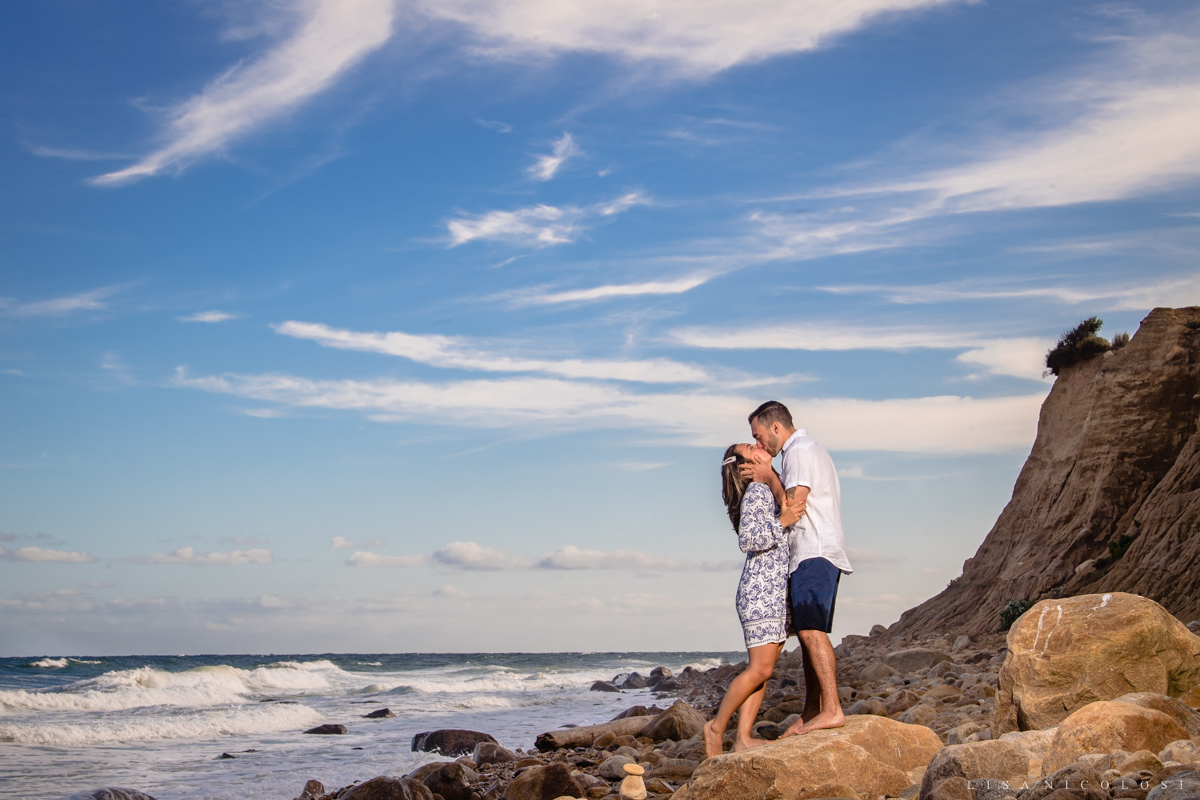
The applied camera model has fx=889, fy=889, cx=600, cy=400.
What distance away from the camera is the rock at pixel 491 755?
1101 cm

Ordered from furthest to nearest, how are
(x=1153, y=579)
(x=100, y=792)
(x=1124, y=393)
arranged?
(x=1124, y=393)
(x=1153, y=579)
(x=100, y=792)

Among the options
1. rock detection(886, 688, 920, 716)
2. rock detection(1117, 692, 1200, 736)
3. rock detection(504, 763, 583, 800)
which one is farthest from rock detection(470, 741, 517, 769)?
rock detection(1117, 692, 1200, 736)

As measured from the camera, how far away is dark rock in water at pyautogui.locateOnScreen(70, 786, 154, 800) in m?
9.19

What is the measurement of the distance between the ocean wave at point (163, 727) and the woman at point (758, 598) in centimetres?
1407

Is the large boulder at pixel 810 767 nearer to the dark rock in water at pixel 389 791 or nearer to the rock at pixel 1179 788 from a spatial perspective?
the rock at pixel 1179 788

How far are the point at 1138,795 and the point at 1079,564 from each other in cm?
1619

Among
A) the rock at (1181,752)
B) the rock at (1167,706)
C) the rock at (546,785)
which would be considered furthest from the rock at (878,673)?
the rock at (1181,752)

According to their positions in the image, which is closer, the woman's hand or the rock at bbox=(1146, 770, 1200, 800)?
the rock at bbox=(1146, 770, 1200, 800)

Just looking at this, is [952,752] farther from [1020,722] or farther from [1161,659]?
[1161,659]

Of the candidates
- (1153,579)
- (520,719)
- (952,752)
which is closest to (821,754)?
(952,752)

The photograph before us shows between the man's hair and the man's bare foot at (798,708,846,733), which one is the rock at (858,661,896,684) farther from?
the man's hair

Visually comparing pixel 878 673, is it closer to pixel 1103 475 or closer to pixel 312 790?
pixel 1103 475

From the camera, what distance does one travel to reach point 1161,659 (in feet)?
20.5

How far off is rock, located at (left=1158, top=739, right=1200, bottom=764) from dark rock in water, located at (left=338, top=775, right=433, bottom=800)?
6.30 metres
